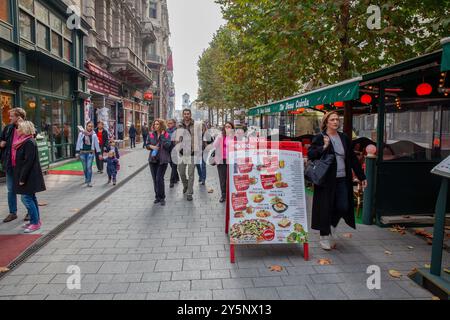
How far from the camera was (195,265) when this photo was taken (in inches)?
169

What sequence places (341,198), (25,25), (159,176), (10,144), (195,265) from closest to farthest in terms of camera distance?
1. (195,265)
2. (341,198)
3. (10,144)
4. (159,176)
5. (25,25)

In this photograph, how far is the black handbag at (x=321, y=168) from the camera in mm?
4613

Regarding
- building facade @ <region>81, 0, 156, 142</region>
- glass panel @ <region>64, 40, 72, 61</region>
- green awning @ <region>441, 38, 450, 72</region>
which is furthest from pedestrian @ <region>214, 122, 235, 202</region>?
building facade @ <region>81, 0, 156, 142</region>

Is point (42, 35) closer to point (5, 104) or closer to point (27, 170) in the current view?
point (5, 104)

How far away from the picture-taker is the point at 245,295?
3.53 m

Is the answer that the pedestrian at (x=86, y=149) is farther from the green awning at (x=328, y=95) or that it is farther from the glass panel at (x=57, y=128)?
the green awning at (x=328, y=95)

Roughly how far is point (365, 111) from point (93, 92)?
13.5 m

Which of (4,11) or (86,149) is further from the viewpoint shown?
(4,11)

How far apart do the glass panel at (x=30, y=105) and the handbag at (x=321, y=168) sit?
34.3ft

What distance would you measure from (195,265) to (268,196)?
4.18ft

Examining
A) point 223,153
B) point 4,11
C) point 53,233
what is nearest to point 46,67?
point 4,11

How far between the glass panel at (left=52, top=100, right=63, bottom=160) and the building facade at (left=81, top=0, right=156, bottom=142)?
237 cm

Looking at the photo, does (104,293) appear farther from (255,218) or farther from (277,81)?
(277,81)
